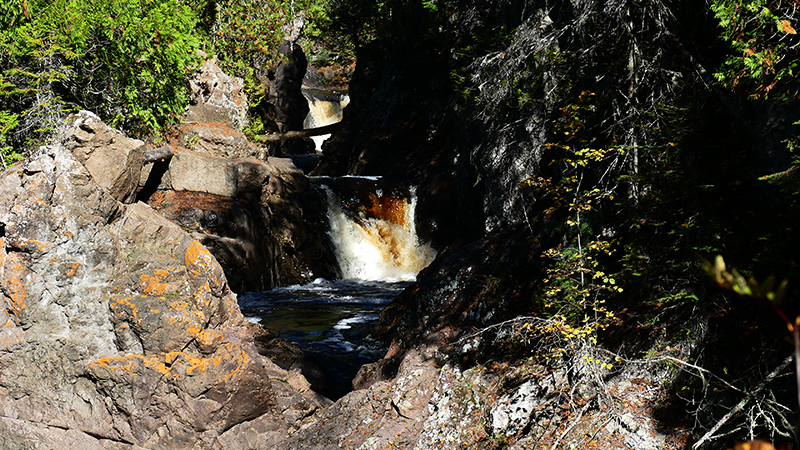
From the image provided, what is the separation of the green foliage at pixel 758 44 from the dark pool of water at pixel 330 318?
5.63m

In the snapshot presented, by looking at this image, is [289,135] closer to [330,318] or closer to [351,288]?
[351,288]

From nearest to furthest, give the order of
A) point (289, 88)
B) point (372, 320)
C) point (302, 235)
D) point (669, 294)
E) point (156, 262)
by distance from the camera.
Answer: point (669, 294) → point (156, 262) → point (372, 320) → point (302, 235) → point (289, 88)

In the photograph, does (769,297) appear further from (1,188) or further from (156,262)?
(1,188)

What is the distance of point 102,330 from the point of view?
16.2ft

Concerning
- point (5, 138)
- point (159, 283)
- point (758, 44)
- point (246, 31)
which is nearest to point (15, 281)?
point (159, 283)

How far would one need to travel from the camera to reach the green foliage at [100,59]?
7277 mm

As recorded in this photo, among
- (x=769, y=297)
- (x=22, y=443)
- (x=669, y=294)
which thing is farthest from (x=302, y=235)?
(x=769, y=297)

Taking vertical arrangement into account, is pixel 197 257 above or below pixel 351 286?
above

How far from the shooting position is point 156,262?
17.0 feet

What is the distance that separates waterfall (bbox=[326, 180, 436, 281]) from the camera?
48.6 ft

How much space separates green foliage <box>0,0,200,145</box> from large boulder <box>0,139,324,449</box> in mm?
3026

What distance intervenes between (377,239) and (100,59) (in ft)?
28.7

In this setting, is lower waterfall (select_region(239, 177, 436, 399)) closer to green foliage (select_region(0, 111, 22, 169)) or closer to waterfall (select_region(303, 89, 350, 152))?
green foliage (select_region(0, 111, 22, 169))

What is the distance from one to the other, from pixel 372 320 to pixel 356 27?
13.6 m
